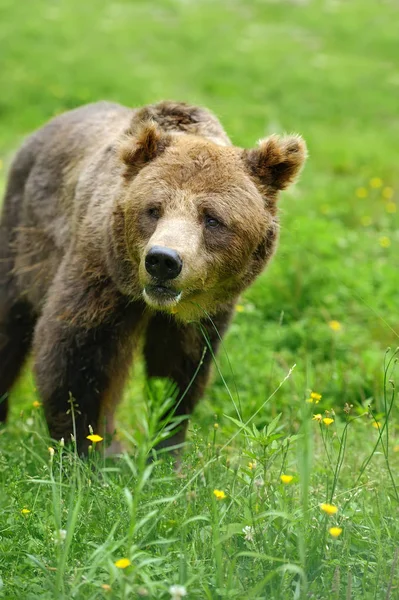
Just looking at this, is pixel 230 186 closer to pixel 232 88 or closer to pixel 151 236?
pixel 151 236

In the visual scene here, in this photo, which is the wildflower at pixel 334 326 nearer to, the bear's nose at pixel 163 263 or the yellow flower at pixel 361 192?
the bear's nose at pixel 163 263

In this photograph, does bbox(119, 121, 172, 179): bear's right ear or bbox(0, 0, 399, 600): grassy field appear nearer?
bbox(0, 0, 399, 600): grassy field

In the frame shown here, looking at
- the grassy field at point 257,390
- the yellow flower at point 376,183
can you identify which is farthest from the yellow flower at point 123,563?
the yellow flower at point 376,183

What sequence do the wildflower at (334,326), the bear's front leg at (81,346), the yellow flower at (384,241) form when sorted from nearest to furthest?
the bear's front leg at (81,346) → the wildflower at (334,326) → the yellow flower at (384,241)

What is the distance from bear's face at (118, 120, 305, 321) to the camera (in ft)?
12.1

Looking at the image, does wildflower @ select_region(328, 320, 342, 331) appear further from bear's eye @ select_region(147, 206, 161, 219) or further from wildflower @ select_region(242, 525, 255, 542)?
wildflower @ select_region(242, 525, 255, 542)

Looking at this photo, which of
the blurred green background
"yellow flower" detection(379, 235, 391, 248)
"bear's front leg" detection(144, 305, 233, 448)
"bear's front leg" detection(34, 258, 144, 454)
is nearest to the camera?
"bear's front leg" detection(34, 258, 144, 454)

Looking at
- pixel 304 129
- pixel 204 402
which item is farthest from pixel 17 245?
pixel 304 129

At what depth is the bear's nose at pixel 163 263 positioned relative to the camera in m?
3.54

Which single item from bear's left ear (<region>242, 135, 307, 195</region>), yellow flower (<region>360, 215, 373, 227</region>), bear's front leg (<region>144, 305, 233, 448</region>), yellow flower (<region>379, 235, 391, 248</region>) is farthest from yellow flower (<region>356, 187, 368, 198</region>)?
bear's left ear (<region>242, 135, 307, 195</region>)

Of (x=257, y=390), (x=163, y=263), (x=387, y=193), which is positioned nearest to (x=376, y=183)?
(x=387, y=193)

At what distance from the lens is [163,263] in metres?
3.59

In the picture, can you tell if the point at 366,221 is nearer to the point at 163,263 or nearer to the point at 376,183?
the point at 376,183

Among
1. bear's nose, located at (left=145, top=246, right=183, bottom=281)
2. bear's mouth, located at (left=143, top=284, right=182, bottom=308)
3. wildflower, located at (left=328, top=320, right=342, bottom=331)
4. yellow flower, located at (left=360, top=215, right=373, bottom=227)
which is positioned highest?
bear's nose, located at (left=145, top=246, right=183, bottom=281)
